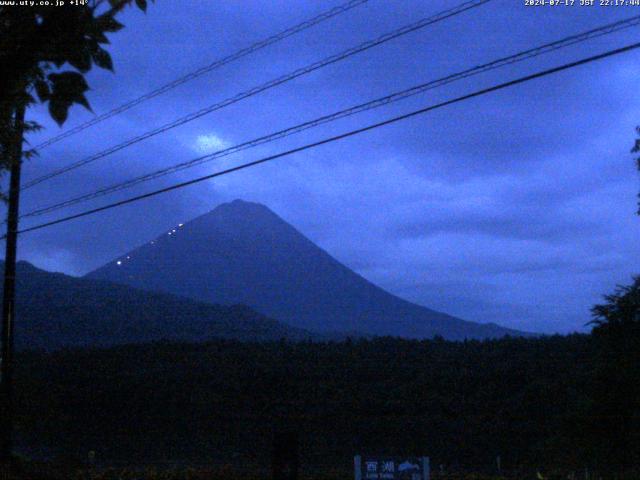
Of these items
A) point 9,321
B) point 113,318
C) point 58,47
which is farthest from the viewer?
point 113,318

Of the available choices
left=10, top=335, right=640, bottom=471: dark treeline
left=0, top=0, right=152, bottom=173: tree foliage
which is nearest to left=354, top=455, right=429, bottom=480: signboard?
left=0, top=0, right=152, bottom=173: tree foliage

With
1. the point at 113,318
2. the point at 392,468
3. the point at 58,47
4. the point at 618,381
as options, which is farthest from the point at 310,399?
the point at 113,318

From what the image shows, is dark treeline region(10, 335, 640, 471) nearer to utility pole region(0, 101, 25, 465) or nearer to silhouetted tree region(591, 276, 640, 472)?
silhouetted tree region(591, 276, 640, 472)

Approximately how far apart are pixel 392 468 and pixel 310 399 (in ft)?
114

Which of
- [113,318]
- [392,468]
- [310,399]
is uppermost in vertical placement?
[113,318]

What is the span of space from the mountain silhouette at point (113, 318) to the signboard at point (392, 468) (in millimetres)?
76177

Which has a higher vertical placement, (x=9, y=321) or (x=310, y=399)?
(x=9, y=321)

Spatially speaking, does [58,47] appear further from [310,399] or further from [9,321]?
[310,399]

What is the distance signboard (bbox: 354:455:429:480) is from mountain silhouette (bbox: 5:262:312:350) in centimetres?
7618

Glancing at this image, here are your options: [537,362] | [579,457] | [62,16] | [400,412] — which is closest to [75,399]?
[400,412]

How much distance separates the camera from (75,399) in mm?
47750

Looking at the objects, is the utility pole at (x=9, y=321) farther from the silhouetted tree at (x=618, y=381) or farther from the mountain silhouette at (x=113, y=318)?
the mountain silhouette at (x=113, y=318)

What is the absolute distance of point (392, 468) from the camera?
9.78 metres

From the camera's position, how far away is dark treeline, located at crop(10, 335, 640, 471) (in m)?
34.1
